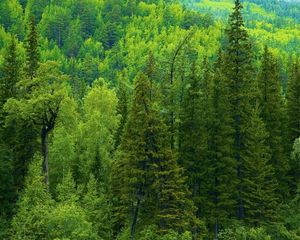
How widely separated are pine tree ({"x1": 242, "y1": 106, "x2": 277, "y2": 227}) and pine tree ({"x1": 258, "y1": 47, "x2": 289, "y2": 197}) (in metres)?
3.06

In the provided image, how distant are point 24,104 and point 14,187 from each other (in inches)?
279

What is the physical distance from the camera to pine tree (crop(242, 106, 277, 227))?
40.9 meters

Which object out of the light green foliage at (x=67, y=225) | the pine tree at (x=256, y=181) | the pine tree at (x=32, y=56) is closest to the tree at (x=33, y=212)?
the light green foliage at (x=67, y=225)

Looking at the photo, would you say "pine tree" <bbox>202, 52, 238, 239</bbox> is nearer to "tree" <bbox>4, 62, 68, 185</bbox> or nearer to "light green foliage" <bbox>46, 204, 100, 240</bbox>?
"light green foliage" <bbox>46, 204, 100, 240</bbox>

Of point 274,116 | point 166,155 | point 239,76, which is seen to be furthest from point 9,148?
point 274,116

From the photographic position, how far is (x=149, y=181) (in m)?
36.6

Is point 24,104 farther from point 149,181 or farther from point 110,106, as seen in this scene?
point 110,106

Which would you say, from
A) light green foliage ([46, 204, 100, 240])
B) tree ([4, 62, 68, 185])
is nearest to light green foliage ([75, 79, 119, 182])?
tree ([4, 62, 68, 185])

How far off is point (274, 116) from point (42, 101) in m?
20.8

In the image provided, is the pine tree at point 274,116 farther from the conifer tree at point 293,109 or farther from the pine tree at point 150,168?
the pine tree at point 150,168

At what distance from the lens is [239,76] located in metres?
41.8

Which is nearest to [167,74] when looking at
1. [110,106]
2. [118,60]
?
[110,106]

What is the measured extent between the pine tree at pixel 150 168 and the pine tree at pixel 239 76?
25.5 feet

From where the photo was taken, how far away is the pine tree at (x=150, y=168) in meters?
35.8
